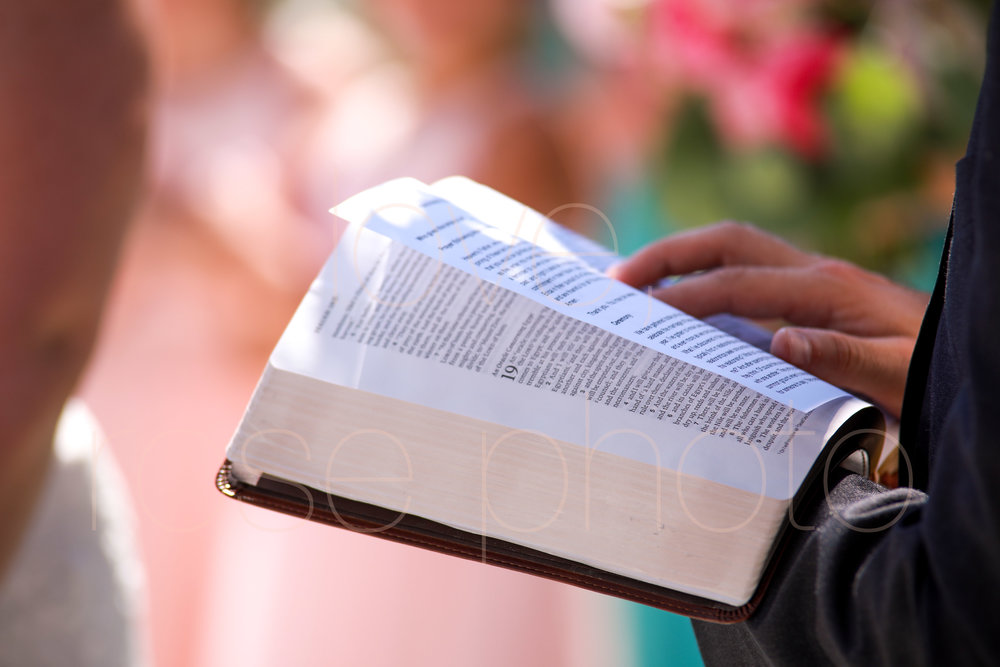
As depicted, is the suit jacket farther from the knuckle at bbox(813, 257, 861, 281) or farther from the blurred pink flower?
the blurred pink flower

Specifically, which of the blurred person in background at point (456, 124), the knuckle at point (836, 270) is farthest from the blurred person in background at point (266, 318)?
the knuckle at point (836, 270)

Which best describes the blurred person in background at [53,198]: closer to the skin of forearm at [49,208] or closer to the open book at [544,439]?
the skin of forearm at [49,208]

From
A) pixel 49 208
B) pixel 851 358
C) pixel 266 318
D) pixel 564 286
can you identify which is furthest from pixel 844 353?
pixel 266 318

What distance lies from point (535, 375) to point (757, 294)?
12 centimetres

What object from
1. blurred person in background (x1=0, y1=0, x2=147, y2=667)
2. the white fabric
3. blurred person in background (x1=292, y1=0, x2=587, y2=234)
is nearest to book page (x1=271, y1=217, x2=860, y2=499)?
blurred person in background (x1=0, y1=0, x2=147, y2=667)

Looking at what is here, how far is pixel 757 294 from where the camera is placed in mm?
355

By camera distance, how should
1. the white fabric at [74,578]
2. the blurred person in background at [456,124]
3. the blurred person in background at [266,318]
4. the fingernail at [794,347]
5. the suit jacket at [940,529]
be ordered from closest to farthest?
the suit jacket at [940,529], the fingernail at [794,347], the white fabric at [74,578], the blurred person in background at [266,318], the blurred person in background at [456,124]

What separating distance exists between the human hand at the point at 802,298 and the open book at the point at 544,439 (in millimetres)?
28

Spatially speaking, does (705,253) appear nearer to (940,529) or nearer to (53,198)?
(940,529)

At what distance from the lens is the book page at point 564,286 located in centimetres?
31

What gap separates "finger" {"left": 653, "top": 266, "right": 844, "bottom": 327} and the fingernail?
0.03 metres

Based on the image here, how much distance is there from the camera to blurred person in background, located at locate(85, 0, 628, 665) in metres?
1.03

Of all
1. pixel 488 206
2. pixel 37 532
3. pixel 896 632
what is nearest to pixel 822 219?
pixel 488 206

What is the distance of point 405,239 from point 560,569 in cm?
14
